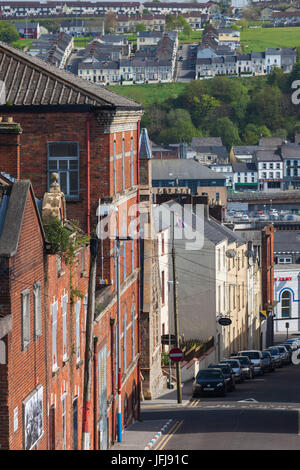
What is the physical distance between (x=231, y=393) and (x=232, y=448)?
22071 millimetres

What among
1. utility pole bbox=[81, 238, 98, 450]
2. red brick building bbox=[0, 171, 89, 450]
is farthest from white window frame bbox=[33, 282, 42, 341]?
utility pole bbox=[81, 238, 98, 450]

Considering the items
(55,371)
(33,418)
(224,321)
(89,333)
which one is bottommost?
(33,418)

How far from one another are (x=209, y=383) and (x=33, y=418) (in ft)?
99.4

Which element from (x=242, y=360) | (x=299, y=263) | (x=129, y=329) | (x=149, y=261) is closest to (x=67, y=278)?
(x=129, y=329)

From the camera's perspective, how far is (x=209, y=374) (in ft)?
188

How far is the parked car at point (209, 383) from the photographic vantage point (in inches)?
2229

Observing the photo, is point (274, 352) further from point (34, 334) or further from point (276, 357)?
point (34, 334)

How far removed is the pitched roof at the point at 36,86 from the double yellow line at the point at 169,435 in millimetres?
10135

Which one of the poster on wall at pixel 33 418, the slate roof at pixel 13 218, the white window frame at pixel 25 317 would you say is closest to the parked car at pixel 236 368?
the poster on wall at pixel 33 418

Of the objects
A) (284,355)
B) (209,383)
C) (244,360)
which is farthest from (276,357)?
(209,383)

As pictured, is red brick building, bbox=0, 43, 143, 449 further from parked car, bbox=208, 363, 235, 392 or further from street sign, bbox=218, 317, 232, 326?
street sign, bbox=218, 317, 232, 326

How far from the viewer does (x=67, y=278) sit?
102ft

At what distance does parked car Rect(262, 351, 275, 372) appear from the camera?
73562 millimetres

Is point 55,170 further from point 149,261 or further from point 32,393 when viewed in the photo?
point 149,261
